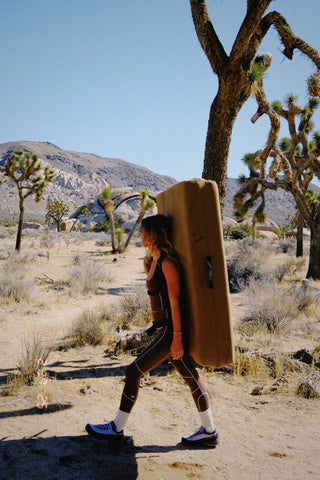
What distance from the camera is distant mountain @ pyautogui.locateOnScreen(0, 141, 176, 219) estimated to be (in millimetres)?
98625

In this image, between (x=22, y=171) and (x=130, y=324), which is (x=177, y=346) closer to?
(x=130, y=324)

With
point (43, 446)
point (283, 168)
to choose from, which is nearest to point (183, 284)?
point (43, 446)

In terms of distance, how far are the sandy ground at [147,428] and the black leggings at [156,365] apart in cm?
38

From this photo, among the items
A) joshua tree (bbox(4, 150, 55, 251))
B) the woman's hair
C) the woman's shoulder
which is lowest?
the woman's shoulder

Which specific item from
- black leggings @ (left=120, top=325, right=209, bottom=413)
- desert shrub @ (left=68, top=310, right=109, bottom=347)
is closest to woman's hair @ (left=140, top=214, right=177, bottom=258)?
black leggings @ (left=120, top=325, right=209, bottom=413)

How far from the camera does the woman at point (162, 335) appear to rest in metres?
2.37

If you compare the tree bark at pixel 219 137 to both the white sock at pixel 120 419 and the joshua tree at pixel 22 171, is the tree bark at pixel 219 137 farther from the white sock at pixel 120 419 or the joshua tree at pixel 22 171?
the joshua tree at pixel 22 171

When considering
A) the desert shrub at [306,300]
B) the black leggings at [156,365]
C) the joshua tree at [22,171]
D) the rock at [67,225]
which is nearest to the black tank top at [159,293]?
the black leggings at [156,365]

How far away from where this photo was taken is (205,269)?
2.25 metres

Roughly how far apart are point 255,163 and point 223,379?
10.4 meters

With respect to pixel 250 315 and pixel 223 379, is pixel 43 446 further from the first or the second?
pixel 250 315

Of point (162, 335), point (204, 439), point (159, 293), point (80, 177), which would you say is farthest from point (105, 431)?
point (80, 177)

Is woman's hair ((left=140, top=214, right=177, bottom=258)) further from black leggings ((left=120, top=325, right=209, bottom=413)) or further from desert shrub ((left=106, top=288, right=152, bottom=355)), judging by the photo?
desert shrub ((left=106, top=288, right=152, bottom=355))

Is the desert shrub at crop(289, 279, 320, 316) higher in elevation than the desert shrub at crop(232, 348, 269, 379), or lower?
higher
